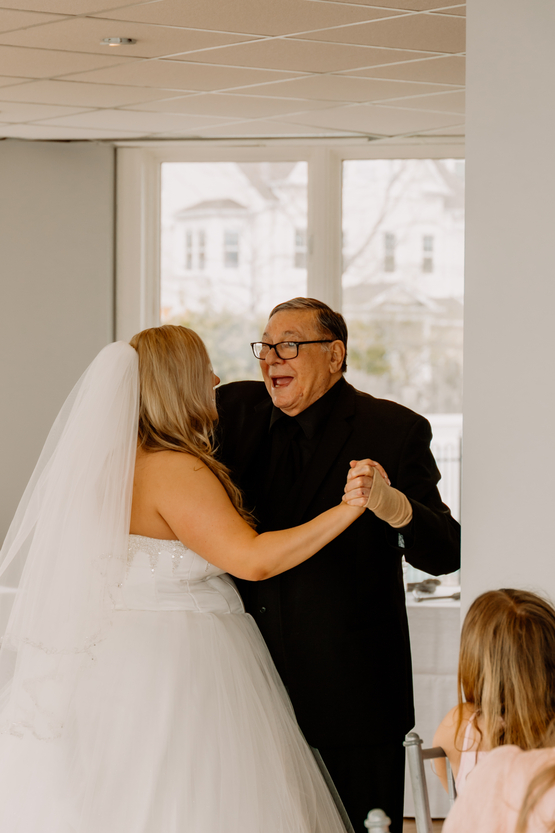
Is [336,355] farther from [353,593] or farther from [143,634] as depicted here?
[143,634]

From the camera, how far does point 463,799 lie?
117cm

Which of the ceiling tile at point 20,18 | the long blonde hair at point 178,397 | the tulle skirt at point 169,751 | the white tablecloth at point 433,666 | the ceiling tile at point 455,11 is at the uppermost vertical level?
the ceiling tile at point 455,11

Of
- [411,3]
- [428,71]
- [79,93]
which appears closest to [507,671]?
[411,3]

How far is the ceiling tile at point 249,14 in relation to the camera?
8.12 feet

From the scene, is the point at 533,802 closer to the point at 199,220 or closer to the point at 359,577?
the point at 359,577

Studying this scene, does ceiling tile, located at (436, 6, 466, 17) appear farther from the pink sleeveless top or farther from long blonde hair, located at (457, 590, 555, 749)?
the pink sleeveless top

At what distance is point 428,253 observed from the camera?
4.55 metres

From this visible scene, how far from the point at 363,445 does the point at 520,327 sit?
55cm

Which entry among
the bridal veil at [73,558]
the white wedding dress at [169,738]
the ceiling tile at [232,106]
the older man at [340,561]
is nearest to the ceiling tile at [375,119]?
the ceiling tile at [232,106]

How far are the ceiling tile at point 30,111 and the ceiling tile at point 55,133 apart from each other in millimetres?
164

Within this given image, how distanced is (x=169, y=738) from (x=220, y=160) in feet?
11.5

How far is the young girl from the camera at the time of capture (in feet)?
4.06

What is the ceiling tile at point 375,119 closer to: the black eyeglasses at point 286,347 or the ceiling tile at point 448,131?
the ceiling tile at point 448,131

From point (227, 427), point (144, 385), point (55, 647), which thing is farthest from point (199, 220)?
point (55, 647)
